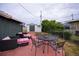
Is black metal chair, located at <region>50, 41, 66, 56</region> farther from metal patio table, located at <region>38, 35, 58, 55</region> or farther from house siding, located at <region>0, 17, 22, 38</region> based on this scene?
house siding, located at <region>0, 17, 22, 38</region>

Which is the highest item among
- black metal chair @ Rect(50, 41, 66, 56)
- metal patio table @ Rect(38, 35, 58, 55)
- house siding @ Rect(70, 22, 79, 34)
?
house siding @ Rect(70, 22, 79, 34)

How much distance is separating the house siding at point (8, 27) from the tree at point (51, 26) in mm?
532

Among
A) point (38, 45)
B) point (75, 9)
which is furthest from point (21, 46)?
point (75, 9)

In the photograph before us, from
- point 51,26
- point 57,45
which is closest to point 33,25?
point 51,26

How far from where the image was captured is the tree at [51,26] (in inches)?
122

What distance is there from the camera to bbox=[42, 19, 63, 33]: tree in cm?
311

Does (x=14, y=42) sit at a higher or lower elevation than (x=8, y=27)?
lower

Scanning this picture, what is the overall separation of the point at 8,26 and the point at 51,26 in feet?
3.04

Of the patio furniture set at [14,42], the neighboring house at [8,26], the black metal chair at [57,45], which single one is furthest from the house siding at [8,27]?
the black metal chair at [57,45]

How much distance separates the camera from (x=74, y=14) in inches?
121

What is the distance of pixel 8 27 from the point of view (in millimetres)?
3076

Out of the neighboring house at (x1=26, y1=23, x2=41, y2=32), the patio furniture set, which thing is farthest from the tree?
the patio furniture set

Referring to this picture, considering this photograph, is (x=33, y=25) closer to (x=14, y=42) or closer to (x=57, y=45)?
(x=14, y=42)

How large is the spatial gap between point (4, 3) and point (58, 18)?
47.3 inches
